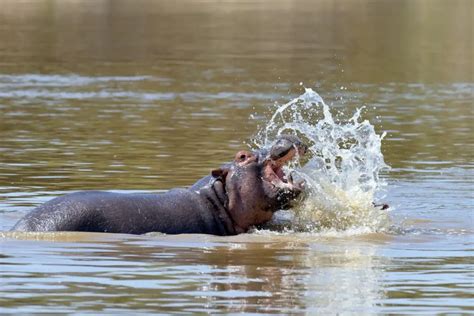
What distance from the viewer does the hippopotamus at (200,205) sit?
10.7 metres

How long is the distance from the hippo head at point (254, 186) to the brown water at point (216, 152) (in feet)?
0.74

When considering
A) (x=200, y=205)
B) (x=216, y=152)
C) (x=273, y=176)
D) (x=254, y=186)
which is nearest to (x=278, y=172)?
(x=273, y=176)

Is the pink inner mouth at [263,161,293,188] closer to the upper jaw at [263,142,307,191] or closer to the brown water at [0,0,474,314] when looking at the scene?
the upper jaw at [263,142,307,191]

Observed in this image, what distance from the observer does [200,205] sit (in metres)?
11.2

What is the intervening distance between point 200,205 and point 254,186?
0.45 metres

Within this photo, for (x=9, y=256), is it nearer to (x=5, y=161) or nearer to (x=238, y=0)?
(x=5, y=161)

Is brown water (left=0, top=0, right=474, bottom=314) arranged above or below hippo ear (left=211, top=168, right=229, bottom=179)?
below

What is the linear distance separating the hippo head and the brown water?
0.23m

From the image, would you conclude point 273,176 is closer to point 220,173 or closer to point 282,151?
point 282,151

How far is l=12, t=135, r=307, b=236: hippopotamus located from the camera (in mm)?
10734

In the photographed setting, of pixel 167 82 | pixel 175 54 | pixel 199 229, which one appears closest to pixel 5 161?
pixel 199 229

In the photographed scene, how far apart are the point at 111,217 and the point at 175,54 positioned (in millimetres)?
22734

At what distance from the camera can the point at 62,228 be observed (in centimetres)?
1070

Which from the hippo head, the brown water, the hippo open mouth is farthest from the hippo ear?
the brown water
